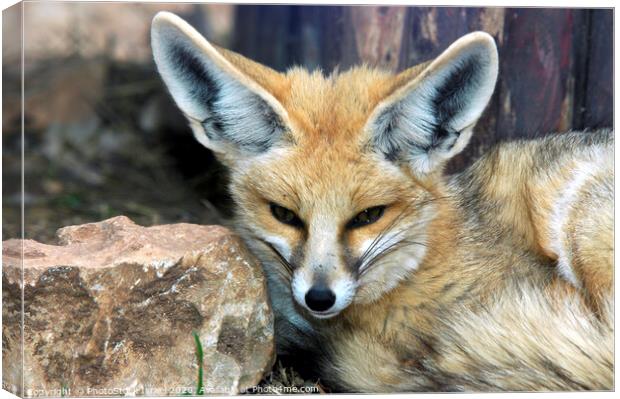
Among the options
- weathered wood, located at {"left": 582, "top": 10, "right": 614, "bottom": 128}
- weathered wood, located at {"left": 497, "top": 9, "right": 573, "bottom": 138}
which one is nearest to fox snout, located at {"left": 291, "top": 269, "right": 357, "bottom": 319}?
weathered wood, located at {"left": 582, "top": 10, "right": 614, "bottom": 128}

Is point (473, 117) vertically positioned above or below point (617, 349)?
above

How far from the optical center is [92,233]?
143 inches

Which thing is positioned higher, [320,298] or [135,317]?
[320,298]

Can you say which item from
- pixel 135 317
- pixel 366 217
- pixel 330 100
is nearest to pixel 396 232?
pixel 366 217

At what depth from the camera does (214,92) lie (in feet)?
10.9

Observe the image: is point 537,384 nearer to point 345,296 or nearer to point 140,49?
point 345,296

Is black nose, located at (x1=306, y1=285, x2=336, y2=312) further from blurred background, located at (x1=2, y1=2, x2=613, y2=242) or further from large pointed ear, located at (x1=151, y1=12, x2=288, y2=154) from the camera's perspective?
blurred background, located at (x1=2, y1=2, x2=613, y2=242)

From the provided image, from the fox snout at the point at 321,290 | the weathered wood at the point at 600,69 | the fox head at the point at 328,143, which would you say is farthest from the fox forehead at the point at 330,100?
the weathered wood at the point at 600,69

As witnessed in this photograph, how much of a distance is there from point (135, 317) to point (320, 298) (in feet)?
2.43

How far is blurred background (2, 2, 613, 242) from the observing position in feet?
13.2

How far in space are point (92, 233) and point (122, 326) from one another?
502mm

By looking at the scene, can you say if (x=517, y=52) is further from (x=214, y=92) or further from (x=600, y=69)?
(x=214, y=92)

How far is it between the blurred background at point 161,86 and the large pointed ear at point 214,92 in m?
0.58

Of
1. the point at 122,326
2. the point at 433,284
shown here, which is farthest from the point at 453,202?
the point at 122,326
